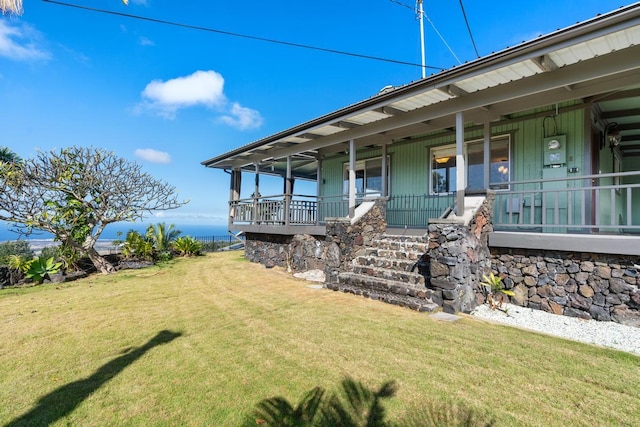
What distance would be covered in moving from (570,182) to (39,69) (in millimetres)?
16031

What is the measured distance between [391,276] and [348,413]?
396 centimetres

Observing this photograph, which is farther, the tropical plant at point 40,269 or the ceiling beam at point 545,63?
the tropical plant at point 40,269

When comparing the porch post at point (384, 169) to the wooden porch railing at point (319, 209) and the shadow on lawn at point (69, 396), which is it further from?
the shadow on lawn at point (69, 396)

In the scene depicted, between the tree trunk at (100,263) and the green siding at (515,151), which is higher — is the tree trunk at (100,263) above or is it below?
below

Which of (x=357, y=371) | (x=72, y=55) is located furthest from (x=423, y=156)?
(x=72, y=55)

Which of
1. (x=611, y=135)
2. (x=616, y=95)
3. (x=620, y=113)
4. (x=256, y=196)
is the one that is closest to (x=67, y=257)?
(x=256, y=196)

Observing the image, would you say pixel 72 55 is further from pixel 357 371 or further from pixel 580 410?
pixel 580 410

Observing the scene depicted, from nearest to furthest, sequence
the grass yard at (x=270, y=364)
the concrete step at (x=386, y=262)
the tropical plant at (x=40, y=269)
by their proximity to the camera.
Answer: the grass yard at (x=270, y=364) < the concrete step at (x=386, y=262) < the tropical plant at (x=40, y=269)

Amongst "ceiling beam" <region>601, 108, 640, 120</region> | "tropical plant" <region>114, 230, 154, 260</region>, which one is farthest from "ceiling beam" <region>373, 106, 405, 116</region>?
"tropical plant" <region>114, 230, 154, 260</region>

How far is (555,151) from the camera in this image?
6793 millimetres

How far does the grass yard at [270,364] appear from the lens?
101 inches

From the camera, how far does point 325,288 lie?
7.13 metres

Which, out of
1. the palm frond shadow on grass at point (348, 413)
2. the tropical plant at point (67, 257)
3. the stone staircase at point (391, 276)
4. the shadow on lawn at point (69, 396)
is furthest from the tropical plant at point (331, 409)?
the tropical plant at point (67, 257)

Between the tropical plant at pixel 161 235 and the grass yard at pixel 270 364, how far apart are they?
271 inches
